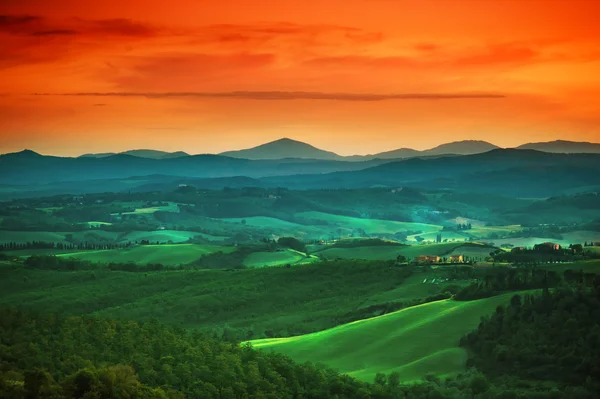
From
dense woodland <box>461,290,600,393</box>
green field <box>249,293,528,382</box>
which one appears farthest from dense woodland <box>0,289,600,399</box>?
green field <box>249,293,528,382</box>

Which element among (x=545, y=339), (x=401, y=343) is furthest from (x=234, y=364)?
(x=545, y=339)

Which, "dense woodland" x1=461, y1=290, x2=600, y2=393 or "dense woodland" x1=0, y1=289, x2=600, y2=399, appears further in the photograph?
"dense woodland" x1=461, y1=290, x2=600, y2=393

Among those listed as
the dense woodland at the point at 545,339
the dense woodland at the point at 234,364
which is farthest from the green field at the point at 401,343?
the dense woodland at the point at 234,364

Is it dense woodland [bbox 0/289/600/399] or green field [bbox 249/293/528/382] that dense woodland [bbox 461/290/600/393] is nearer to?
dense woodland [bbox 0/289/600/399]

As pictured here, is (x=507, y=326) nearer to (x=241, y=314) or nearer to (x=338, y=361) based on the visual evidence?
(x=338, y=361)

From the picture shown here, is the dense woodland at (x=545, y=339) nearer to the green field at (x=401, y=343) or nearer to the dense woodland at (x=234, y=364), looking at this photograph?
the dense woodland at (x=234, y=364)

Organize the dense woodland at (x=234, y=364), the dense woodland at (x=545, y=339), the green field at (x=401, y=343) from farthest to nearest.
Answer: the green field at (x=401, y=343)
the dense woodland at (x=545, y=339)
the dense woodland at (x=234, y=364)

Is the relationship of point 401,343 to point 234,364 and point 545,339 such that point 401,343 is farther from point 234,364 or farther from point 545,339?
point 234,364

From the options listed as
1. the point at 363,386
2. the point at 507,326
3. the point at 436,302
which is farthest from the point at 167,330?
the point at 436,302
